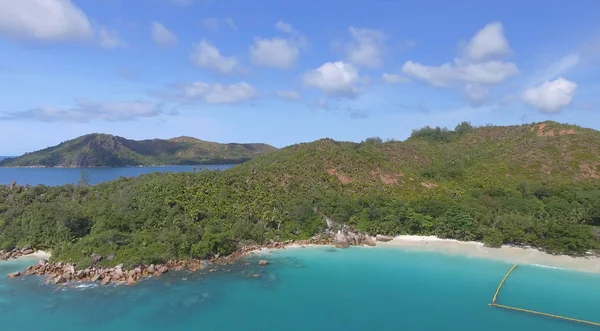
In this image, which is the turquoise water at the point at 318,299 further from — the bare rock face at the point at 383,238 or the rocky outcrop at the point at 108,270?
the bare rock face at the point at 383,238

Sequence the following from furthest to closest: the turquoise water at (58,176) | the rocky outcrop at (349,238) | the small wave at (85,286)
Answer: the turquoise water at (58,176) < the rocky outcrop at (349,238) < the small wave at (85,286)

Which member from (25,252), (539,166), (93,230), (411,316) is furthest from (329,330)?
(539,166)

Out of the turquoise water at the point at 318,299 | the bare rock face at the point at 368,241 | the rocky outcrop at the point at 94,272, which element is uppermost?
the bare rock face at the point at 368,241

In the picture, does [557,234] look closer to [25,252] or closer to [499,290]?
[499,290]

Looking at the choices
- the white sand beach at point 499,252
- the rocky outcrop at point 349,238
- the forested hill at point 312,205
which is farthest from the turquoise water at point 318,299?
the rocky outcrop at point 349,238

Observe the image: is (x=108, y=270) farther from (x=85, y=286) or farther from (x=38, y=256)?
(x=38, y=256)

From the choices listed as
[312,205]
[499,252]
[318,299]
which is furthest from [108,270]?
[499,252]

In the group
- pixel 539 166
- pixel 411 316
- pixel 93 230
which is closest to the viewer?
pixel 411 316
